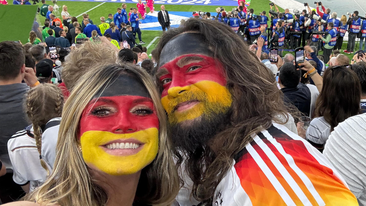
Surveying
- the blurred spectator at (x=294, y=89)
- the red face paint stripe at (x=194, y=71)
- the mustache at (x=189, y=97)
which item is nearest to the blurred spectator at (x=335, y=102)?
the blurred spectator at (x=294, y=89)

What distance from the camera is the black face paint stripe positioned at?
63.8 inches

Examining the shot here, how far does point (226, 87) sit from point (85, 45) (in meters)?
1.73

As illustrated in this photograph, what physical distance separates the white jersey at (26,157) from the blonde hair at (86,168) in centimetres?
91

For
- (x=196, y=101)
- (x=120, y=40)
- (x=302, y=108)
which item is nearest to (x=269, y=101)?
(x=196, y=101)

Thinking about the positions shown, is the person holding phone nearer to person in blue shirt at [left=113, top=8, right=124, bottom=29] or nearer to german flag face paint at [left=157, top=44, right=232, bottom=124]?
person in blue shirt at [left=113, top=8, right=124, bottom=29]

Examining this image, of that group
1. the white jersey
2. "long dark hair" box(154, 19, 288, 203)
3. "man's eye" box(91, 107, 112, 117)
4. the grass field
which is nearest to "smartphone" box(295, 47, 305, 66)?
"long dark hair" box(154, 19, 288, 203)

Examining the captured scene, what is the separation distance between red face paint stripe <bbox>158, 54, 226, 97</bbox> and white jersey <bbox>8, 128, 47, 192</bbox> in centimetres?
136

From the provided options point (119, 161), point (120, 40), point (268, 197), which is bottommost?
point (120, 40)

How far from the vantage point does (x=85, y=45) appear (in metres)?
2.91

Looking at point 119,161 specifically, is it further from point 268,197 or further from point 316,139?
point 316,139

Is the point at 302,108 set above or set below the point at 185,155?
below

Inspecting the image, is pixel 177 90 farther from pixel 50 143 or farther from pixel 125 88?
pixel 50 143

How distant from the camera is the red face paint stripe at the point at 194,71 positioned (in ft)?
5.79

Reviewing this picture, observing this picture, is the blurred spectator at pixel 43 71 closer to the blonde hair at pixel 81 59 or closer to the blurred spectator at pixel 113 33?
the blonde hair at pixel 81 59
